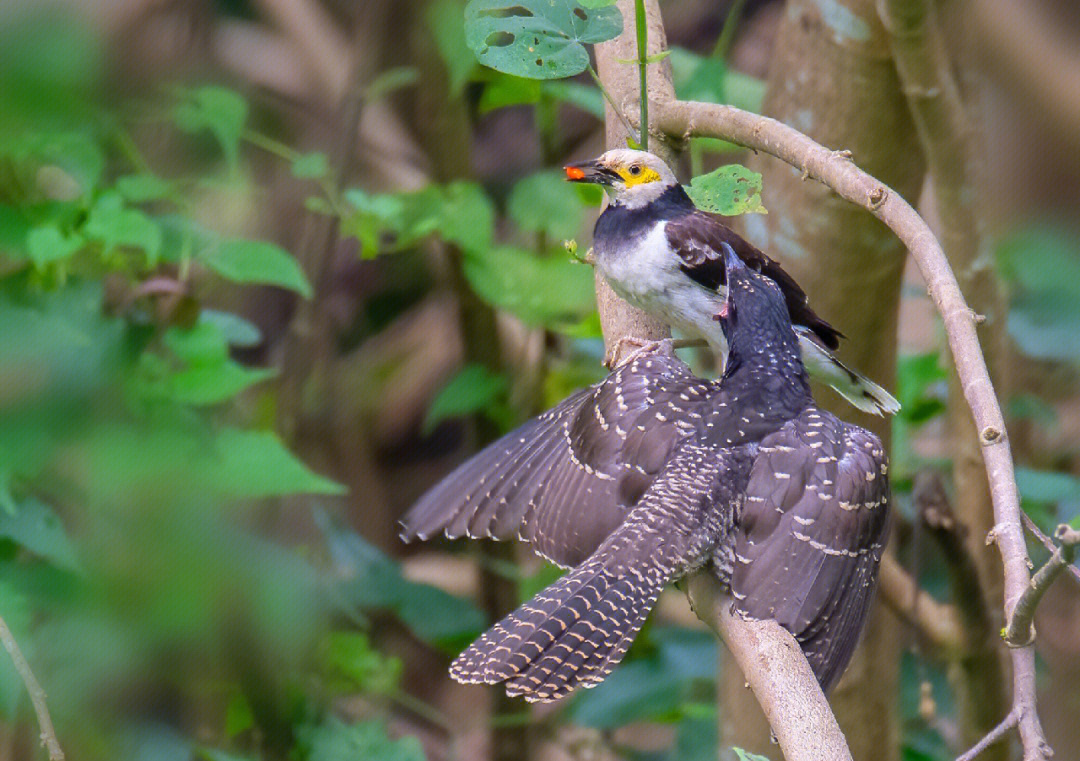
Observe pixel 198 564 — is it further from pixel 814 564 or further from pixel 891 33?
pixel 891 33

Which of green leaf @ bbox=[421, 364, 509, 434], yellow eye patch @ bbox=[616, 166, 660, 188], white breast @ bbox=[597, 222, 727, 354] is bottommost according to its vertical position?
green leaf @ bbox=[421, 364, 509, 434]

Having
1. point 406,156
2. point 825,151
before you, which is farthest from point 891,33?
point 406,156

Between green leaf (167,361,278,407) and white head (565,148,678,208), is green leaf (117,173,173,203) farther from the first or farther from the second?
white head (565,148,678,208)

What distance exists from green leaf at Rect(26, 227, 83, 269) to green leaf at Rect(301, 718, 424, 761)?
4.82 ft

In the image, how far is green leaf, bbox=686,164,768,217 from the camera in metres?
2.02

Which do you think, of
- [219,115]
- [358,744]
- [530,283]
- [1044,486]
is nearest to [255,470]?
[358,744]

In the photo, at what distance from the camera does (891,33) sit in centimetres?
244

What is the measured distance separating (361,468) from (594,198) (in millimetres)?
2286

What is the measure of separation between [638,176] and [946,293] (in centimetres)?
114

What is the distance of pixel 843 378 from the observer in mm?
2686

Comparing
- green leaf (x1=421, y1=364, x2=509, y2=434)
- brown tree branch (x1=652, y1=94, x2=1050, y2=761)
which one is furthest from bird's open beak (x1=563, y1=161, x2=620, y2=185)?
green leaf (x1=421, y1=364, x2=509, y2=434)

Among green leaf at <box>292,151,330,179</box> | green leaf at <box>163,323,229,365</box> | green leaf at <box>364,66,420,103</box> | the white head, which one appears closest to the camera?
the white head

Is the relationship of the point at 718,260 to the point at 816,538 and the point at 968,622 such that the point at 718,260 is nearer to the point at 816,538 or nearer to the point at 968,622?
the point at 816,538

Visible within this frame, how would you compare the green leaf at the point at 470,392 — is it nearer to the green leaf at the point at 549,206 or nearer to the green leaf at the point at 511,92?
the green leaf at the point at 549,206
